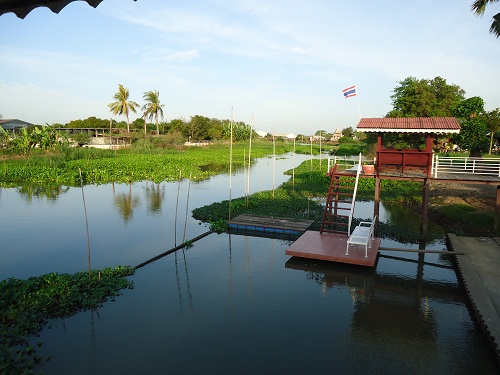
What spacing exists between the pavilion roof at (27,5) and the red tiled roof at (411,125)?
14.9 metres

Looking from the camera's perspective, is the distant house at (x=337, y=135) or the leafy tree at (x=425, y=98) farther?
the distant house at (x=337, y=135)

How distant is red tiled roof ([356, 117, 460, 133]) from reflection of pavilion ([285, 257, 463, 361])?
252 inches

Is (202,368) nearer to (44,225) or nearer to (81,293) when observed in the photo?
(81,293)

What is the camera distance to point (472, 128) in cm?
2644

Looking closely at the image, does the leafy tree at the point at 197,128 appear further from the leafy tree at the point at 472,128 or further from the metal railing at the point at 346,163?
the leafy tree at the point at 472,128

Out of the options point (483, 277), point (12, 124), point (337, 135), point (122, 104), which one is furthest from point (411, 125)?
point (337, 135)

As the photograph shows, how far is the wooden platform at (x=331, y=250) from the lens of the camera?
12.2 m

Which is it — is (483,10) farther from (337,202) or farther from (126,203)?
(126,203)

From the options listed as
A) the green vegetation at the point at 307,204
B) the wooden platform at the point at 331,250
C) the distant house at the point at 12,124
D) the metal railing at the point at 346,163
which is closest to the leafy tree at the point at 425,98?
the metal railing at the point at 346,163

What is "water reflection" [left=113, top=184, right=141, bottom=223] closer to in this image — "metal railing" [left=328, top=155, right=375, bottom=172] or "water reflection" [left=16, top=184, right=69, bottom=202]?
"water reflection" [left=16, top=184, right=69, bottom=202]

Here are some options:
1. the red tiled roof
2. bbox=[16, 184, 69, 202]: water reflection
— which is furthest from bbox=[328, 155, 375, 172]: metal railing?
bbox=[16, 184, 69, 202]: water reflection

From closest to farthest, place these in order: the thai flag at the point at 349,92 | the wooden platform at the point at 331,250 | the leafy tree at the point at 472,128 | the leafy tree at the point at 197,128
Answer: the wooden platform at the point at 331,250 → the thai flag at the point at 349,92 → the leafy tree at the point at 472,128 → the leafy tree at the point at 197,128

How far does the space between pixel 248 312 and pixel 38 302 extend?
5292mm

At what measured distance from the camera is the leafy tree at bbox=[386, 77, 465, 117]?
3762 cm
